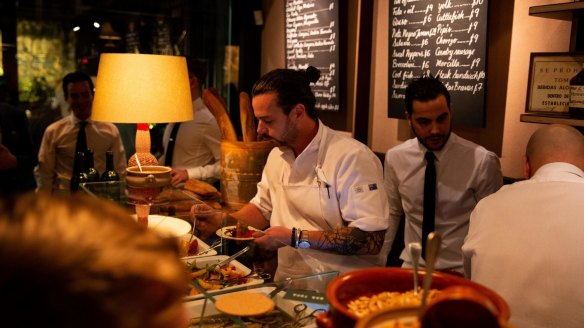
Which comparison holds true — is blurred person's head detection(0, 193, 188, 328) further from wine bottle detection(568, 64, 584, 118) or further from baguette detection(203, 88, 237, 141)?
baguette detection(203, 88, 237, 141)

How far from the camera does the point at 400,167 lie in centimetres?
329

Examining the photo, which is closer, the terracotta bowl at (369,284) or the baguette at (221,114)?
the terracotta bowl at (369,284)

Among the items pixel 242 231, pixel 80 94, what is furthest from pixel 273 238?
pixel 80 94

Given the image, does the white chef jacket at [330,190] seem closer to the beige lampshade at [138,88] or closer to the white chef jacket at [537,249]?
the white chef jacket at [537,249]

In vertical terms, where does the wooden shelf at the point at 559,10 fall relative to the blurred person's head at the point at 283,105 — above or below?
above

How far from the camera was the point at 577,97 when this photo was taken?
2357 mm

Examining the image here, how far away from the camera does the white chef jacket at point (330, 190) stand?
228cm

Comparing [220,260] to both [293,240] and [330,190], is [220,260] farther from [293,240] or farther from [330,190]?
[330,190]

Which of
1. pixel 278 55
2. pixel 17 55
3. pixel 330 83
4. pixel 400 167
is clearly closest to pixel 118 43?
pixel 17 55

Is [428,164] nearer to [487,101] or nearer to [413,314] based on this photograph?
[487,101]

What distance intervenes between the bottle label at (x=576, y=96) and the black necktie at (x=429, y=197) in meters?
0.87

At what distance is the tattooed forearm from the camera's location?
2232mm

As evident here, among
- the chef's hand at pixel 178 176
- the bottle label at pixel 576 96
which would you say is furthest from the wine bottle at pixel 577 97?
the chef's hand at pixel 178 176

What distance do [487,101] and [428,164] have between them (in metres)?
0.47
